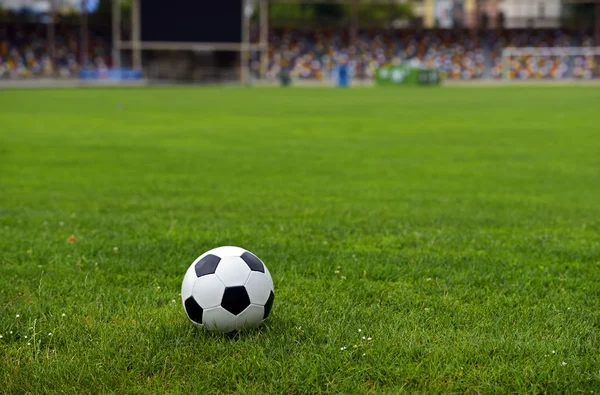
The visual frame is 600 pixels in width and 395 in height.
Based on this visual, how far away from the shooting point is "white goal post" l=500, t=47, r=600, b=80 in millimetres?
68125

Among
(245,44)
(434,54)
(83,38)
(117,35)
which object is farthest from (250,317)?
(434,54)

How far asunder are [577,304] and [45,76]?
65.3m

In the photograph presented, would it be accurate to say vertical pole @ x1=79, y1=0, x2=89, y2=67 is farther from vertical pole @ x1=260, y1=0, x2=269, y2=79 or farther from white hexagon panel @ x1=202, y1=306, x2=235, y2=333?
white hexagon panel @ x1=202, y1=306, x2=235, y2=333

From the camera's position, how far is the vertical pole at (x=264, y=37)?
66381mm

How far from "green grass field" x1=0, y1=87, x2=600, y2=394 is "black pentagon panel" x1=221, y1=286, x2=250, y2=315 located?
178 millimetres

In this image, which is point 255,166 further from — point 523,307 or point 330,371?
point 330,371

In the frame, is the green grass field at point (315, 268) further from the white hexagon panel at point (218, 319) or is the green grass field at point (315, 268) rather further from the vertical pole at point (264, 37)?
the vertical pole at point (264, 37)

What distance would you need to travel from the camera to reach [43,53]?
66.4 meters

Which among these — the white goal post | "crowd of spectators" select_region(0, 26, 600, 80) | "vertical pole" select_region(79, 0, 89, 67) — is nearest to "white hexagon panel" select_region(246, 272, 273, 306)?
"vertical pole" select_region(79, 0, 89, 67)

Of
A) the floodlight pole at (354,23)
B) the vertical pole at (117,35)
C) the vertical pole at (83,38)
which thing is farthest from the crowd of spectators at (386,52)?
the vertical pole at (117,35)

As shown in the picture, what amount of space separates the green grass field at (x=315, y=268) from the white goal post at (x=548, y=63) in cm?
5877

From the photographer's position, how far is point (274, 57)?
7162 cm

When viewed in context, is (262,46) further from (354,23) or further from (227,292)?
(227,292)

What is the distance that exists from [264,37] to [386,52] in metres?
12.8
